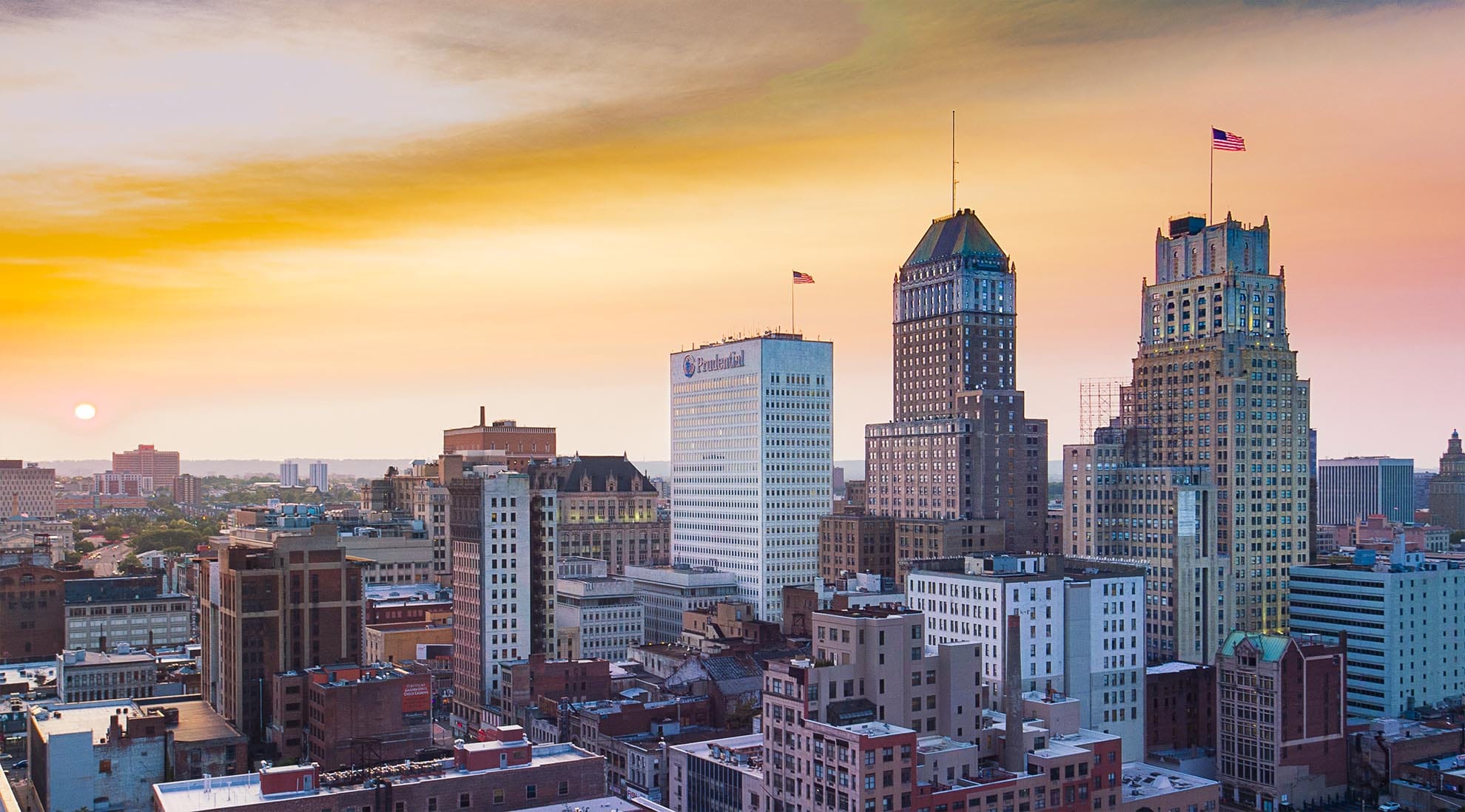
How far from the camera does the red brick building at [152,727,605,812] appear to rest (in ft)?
345

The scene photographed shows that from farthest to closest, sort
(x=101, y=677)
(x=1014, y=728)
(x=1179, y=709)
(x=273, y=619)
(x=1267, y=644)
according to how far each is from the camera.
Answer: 1. (x=101, y=677)
2. (x=1179, y=709)
3. (x=273, y=619)
4. (x=1267, y=644)
5. (x=1014, y=728)

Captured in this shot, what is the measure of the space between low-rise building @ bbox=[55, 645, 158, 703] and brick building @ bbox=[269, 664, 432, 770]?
43107 mm

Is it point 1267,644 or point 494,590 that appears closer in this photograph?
point 1267,644

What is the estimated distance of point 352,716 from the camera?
143000 millimetres

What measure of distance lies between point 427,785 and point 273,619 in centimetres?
7342

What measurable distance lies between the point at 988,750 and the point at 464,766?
47831 millimetres

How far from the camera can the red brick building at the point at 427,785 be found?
10512 centimetres

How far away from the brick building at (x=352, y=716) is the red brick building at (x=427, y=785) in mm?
21321

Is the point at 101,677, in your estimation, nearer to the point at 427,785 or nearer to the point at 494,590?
the point at 494,590

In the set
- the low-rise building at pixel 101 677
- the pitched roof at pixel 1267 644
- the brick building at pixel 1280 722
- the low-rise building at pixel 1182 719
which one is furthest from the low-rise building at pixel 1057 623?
the low-rise building at pixel 101 677

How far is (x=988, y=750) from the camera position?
12438cm

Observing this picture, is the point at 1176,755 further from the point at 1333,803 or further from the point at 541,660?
the point at 541,660

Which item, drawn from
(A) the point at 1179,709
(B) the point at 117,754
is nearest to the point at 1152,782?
(A) the point at 1179,709

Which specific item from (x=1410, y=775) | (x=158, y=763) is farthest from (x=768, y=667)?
(x=1410, y=775)
